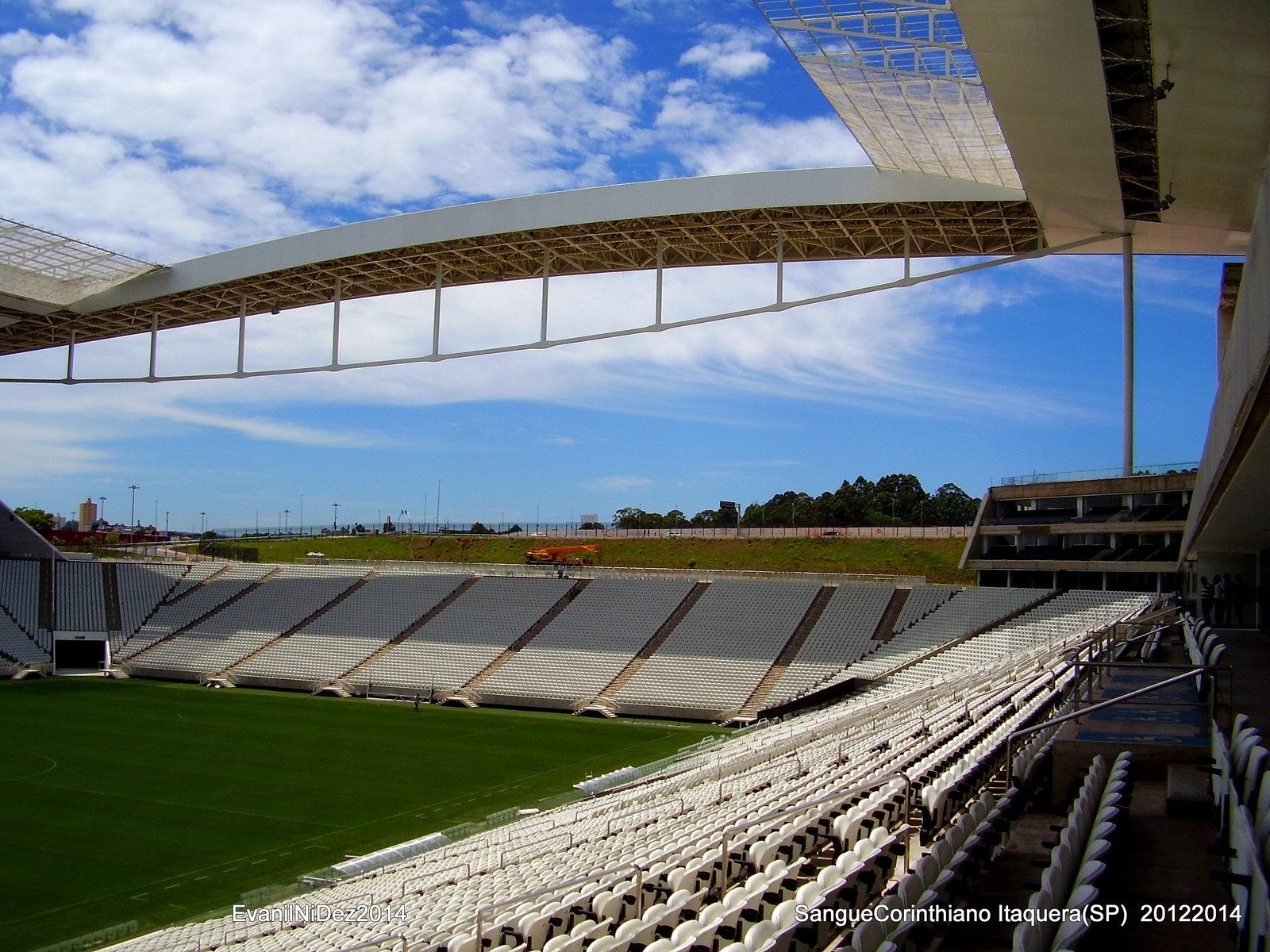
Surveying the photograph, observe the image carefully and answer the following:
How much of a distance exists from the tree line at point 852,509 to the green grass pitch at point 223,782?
42293 millimetres

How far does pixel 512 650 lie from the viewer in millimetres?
37500

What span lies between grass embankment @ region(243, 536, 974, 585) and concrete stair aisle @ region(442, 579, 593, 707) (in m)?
5.55

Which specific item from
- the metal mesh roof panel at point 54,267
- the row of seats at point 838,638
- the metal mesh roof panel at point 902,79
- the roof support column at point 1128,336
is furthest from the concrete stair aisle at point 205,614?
the roof support column at point 1128,336

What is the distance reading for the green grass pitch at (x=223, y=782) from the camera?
15508 mm

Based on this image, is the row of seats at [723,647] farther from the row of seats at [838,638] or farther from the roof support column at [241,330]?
the roof support column at [241,330]

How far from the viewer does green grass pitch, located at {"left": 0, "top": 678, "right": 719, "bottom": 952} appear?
50.9ft

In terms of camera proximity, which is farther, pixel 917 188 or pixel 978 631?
pixel 978 631

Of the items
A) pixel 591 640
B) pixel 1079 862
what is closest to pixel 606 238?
pixel 591 640

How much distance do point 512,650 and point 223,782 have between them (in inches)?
615

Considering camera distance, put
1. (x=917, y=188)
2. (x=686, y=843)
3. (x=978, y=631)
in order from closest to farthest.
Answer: (x=686, y=843) < (x=917, y=188) < (x=978, y=631)

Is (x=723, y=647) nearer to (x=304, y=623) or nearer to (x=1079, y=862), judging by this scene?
(x=304, y=623)

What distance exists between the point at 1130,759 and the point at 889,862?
235 cm

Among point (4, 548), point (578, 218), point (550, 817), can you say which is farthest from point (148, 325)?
point (550, 817)

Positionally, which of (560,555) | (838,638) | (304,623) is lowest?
(304,623)
